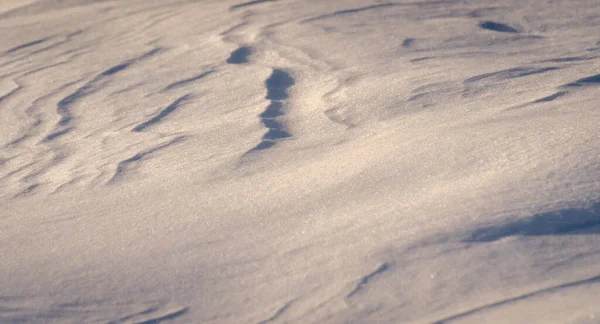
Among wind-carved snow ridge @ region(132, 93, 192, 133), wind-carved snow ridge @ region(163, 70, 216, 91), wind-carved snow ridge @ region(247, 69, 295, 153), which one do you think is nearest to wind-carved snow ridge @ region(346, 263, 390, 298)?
wind-carved snow ridge @ region(247, 69, 295, 153)

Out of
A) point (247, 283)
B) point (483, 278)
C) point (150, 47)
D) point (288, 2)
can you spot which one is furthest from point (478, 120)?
point (288, 2)

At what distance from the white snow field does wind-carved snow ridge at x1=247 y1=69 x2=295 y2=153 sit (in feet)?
0.04

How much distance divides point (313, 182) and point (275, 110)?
791 mm

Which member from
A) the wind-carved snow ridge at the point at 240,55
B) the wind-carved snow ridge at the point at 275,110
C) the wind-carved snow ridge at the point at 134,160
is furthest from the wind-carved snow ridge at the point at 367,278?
the wind-carved snow ridge at the point at 240,55

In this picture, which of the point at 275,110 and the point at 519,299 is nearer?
the point at 519,299

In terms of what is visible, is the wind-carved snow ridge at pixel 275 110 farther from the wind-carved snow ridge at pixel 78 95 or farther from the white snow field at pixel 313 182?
the wind-carved snow ridge at pixel 78 95

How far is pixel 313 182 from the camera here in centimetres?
195

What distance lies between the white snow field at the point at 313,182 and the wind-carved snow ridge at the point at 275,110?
0.01 meters

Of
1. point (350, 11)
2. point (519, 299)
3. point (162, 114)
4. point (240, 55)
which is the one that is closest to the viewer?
point (519, 299)

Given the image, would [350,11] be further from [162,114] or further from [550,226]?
[550,226]

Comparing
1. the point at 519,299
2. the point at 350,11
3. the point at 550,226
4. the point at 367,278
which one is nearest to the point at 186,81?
the point at 350,11

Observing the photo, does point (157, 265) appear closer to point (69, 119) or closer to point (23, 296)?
point (23, 296)

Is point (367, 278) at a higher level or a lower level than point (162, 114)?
lower

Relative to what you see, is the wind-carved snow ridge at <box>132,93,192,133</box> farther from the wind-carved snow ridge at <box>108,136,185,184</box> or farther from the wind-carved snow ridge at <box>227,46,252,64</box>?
the wind-carved snow ridge at <box>227,46,252,64</box>
